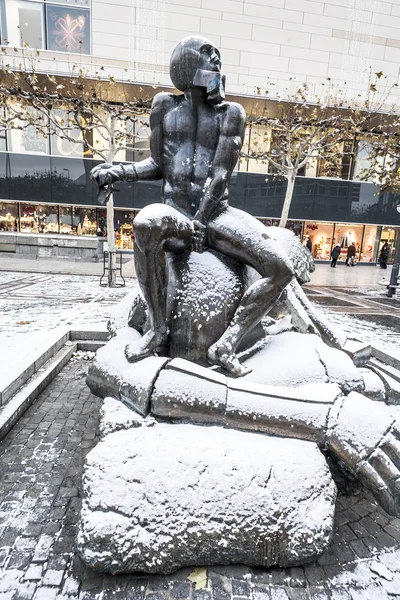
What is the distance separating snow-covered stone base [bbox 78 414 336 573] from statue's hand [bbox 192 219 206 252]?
1.50 metres

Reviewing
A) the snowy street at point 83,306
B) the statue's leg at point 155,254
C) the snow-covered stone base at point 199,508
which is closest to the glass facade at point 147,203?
the snowy street at point 83,306

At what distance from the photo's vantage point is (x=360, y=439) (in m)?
2.13

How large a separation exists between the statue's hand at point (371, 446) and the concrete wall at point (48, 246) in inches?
697

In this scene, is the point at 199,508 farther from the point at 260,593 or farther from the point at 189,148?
the point at 189,148

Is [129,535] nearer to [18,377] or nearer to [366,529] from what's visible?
[366,529]

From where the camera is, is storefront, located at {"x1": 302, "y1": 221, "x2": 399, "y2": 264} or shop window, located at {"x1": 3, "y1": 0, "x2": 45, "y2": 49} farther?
storefront, located at {"x1": 302, "y1": 221, "x2": 399, "y2": 264}

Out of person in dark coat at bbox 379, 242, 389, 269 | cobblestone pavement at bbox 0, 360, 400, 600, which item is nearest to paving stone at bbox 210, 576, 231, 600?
cobblestone pavement at bbox 0, 360, 400, 600

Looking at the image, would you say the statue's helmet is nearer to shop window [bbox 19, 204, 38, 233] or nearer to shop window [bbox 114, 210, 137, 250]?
shop window [bbox 114, 210, 137, 250]

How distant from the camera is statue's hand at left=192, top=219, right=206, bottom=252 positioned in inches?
115

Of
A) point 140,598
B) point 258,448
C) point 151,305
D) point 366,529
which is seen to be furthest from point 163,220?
point 366,529

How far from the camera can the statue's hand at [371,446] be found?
6.73 ft

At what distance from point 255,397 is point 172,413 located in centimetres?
51

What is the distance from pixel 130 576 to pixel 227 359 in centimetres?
132

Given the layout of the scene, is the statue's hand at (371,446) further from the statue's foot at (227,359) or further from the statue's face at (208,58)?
the statue's face at (208,58)
